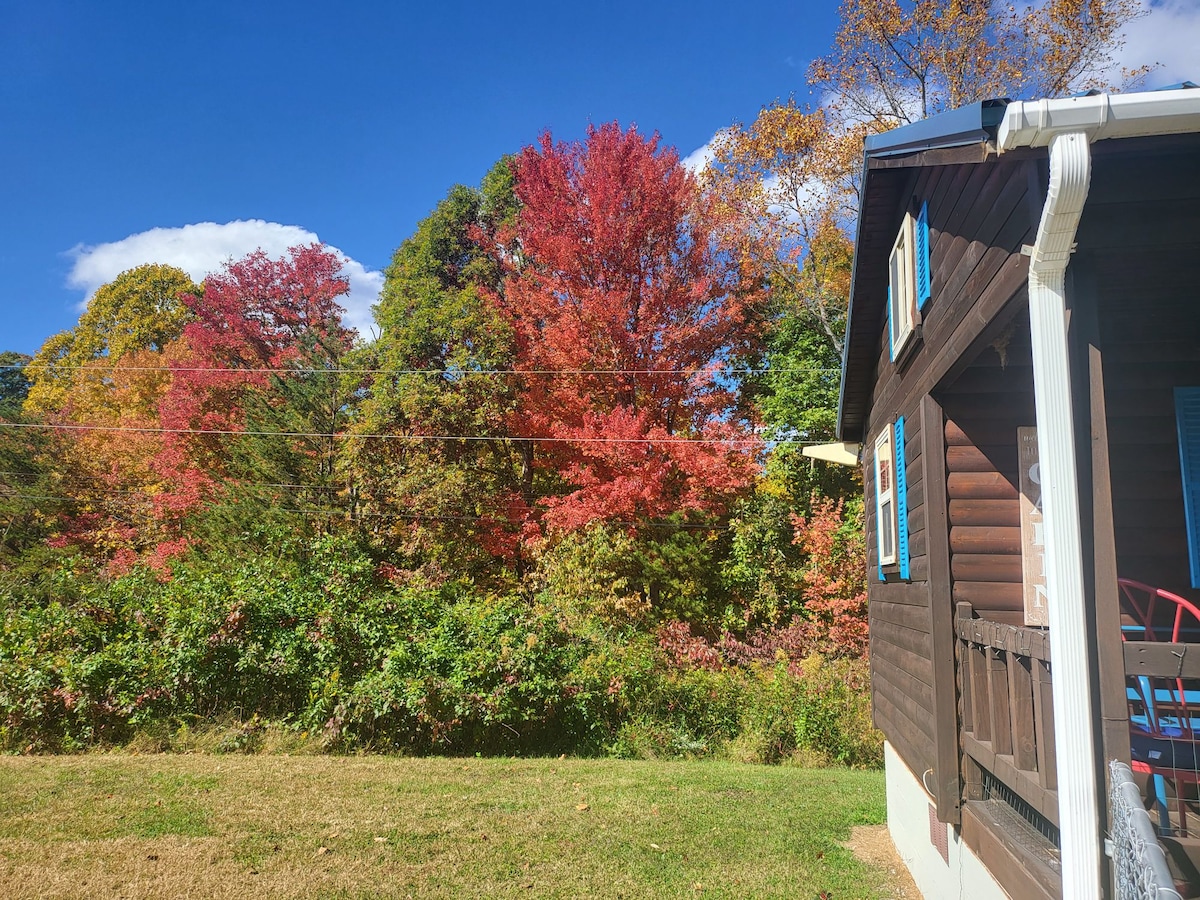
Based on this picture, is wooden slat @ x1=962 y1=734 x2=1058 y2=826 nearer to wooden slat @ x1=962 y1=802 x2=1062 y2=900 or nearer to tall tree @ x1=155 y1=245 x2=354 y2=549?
wooden slat @ x1=962 y1=802 x2=1062 y2=900

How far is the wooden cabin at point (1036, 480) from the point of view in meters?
2.72

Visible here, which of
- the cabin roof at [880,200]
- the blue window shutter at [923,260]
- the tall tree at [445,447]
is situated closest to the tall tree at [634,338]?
the tall tree at [445,447]

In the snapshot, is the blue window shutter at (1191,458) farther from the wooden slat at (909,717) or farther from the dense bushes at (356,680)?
the dense bushes at (356,680)

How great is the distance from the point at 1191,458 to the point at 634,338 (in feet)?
47.7

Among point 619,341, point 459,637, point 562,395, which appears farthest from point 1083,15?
point 459,637

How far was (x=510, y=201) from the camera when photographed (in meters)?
24.4

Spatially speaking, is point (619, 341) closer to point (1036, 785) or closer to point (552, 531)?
point (552, 531)

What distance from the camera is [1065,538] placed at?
2.78 meters

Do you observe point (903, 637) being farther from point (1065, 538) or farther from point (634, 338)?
point (634, 338)

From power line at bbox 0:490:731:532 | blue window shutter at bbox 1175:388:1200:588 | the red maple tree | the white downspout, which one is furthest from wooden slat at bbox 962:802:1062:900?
the red maple tree

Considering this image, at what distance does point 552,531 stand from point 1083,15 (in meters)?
14.9

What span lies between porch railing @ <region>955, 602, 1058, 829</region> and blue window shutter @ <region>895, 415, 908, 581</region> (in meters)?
1.15

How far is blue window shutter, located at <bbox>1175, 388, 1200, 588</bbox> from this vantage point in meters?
4.45

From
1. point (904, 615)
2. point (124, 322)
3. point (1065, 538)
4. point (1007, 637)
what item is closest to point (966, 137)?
point (1065, 538)
